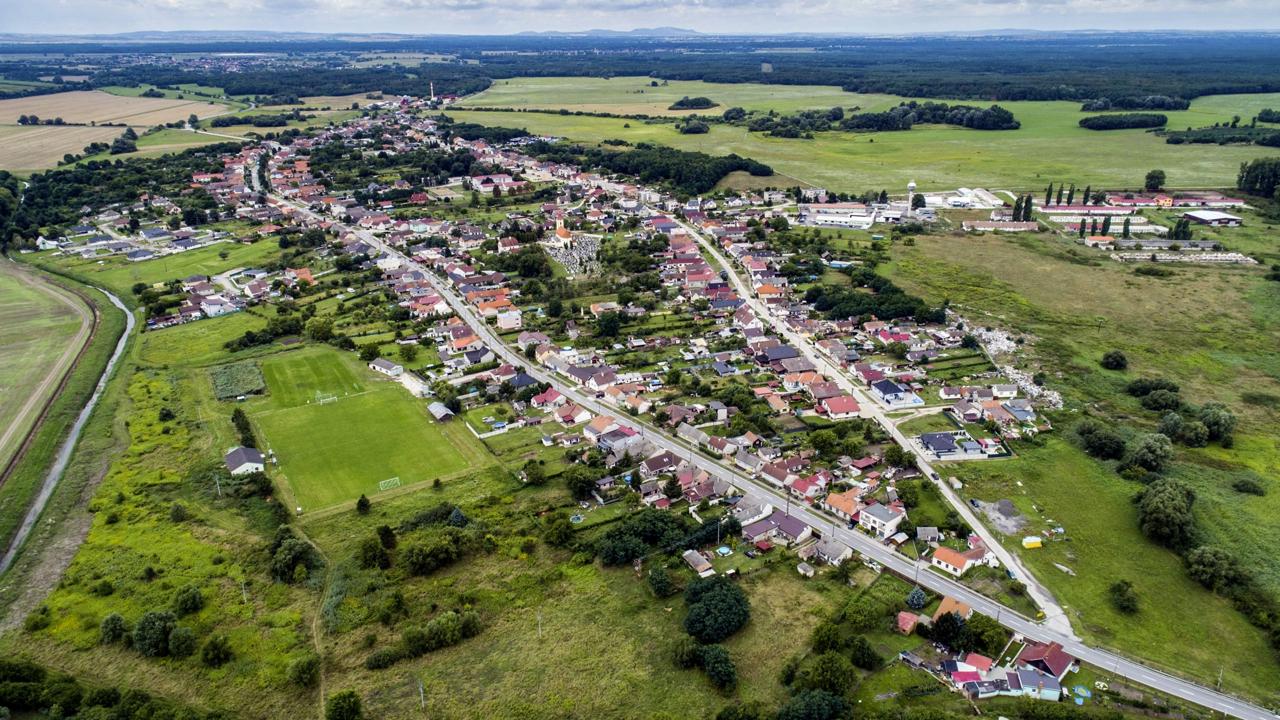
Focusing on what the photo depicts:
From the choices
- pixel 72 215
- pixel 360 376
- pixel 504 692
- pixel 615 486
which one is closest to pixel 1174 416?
pixel 615 486

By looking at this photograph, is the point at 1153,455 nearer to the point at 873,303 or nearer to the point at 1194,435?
the point at 1194,435

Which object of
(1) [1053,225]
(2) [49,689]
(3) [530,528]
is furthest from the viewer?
(1) [1053,225]

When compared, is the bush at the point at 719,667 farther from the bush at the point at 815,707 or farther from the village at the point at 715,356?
the village at the point at 715,356

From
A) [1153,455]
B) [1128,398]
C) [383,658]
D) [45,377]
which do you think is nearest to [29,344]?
[45,377]

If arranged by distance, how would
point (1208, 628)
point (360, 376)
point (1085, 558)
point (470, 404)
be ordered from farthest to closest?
point (360, 376) → point (470, 404) → point (1085, 558) → point (1208, 628)

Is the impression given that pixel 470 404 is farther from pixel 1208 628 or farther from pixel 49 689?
pixel 1208 628

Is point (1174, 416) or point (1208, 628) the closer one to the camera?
point (1208, 628)
